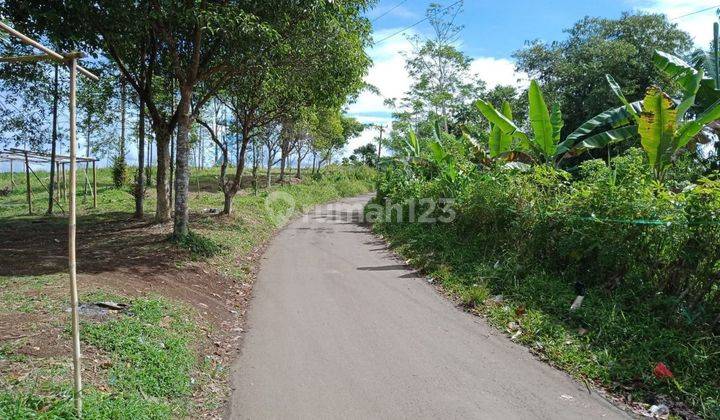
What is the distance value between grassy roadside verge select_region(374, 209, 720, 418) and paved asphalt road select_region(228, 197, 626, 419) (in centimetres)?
28

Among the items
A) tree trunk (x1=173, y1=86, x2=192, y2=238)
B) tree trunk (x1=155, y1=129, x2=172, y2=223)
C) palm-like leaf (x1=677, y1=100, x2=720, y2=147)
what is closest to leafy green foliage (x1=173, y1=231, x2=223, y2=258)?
tree trunk (x1=173, y1=86, x2=192, y2=238)

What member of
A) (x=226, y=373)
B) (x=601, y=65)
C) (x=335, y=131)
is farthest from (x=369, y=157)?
(x=226, y=373)

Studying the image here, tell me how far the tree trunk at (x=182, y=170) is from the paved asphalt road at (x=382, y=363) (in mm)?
2579

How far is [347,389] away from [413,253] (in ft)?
22.1

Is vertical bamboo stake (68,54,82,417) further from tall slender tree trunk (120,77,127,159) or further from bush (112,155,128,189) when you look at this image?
bush (112,155,128,189)

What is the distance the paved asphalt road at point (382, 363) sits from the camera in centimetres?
427

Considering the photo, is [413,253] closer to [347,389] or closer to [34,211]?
[347,389]

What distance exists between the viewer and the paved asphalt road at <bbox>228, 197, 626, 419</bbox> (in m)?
4.27

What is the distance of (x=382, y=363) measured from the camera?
523 centimetres

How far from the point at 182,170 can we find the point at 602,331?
8384mm

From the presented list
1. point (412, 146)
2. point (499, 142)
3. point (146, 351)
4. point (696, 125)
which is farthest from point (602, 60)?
point (146, 351)

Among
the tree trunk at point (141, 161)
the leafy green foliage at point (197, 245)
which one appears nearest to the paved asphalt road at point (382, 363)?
the leafy green foliage at point (197, 245)

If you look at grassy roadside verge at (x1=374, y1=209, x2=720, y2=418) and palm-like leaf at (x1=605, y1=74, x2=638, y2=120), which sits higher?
palm-like leaf at (x1=605, y1=74, x2=638, y2=120)

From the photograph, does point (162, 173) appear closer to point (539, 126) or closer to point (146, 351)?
point (146, 351)
